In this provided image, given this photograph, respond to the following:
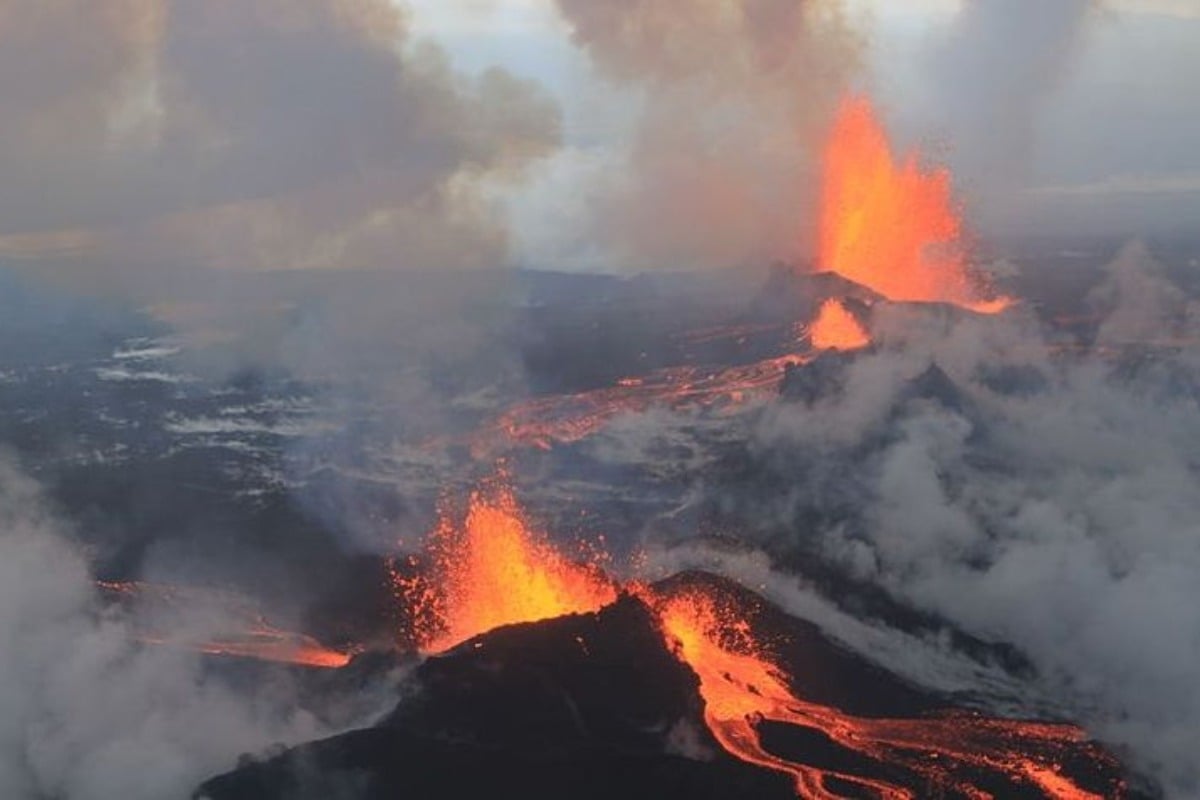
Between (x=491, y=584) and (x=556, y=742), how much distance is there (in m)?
25.5

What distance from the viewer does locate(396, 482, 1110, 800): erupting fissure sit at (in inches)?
1965

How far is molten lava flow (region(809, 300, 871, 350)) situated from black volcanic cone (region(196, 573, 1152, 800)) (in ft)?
230

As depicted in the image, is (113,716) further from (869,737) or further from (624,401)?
(624,401)

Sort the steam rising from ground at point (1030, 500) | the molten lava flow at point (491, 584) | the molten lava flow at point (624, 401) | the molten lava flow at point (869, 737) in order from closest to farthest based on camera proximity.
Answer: the molten lava flow at point (869, 737)
the steam rising from ground at point (1030, 500)
the molten lava flow at point (491, 584)
the molten lava flow at point (624, 401)

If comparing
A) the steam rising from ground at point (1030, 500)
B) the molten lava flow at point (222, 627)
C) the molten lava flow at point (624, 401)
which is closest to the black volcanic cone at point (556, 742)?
the molten lava flow at point (222, 627)

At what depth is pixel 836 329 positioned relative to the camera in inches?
4934

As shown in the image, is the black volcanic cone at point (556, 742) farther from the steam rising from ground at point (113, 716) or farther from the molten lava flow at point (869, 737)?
the steam rising from ground at point (113, 716)

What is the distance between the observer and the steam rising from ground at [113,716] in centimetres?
4875

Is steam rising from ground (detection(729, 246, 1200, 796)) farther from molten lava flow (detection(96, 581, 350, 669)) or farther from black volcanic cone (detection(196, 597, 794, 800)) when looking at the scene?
molten lava flow (detection(96, 581, 350, 669))

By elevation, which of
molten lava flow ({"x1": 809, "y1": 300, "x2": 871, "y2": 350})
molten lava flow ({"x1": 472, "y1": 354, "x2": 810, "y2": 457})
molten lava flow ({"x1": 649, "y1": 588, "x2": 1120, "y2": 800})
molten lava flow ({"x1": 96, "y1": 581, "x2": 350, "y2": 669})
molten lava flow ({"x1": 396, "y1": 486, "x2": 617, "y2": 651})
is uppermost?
molten lava flow ({"x1": 809, "y1": 300, "x2": 871, "y2": 350})

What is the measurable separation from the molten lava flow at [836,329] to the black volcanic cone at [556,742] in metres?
70.2

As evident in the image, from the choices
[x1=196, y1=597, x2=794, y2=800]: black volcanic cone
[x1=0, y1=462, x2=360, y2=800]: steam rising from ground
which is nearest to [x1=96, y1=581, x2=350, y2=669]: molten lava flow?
A: [x1=0, y1=462, x2=360, y2=800]: steam rising from ground

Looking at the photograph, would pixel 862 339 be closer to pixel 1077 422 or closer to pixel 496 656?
pixel 1077 422

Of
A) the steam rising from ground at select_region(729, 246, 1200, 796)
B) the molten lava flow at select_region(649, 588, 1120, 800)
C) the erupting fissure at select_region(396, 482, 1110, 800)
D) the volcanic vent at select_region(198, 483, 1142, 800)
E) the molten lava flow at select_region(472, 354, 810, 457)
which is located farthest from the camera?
the molten lava flow at select_region(472, 354, 810, 457)
